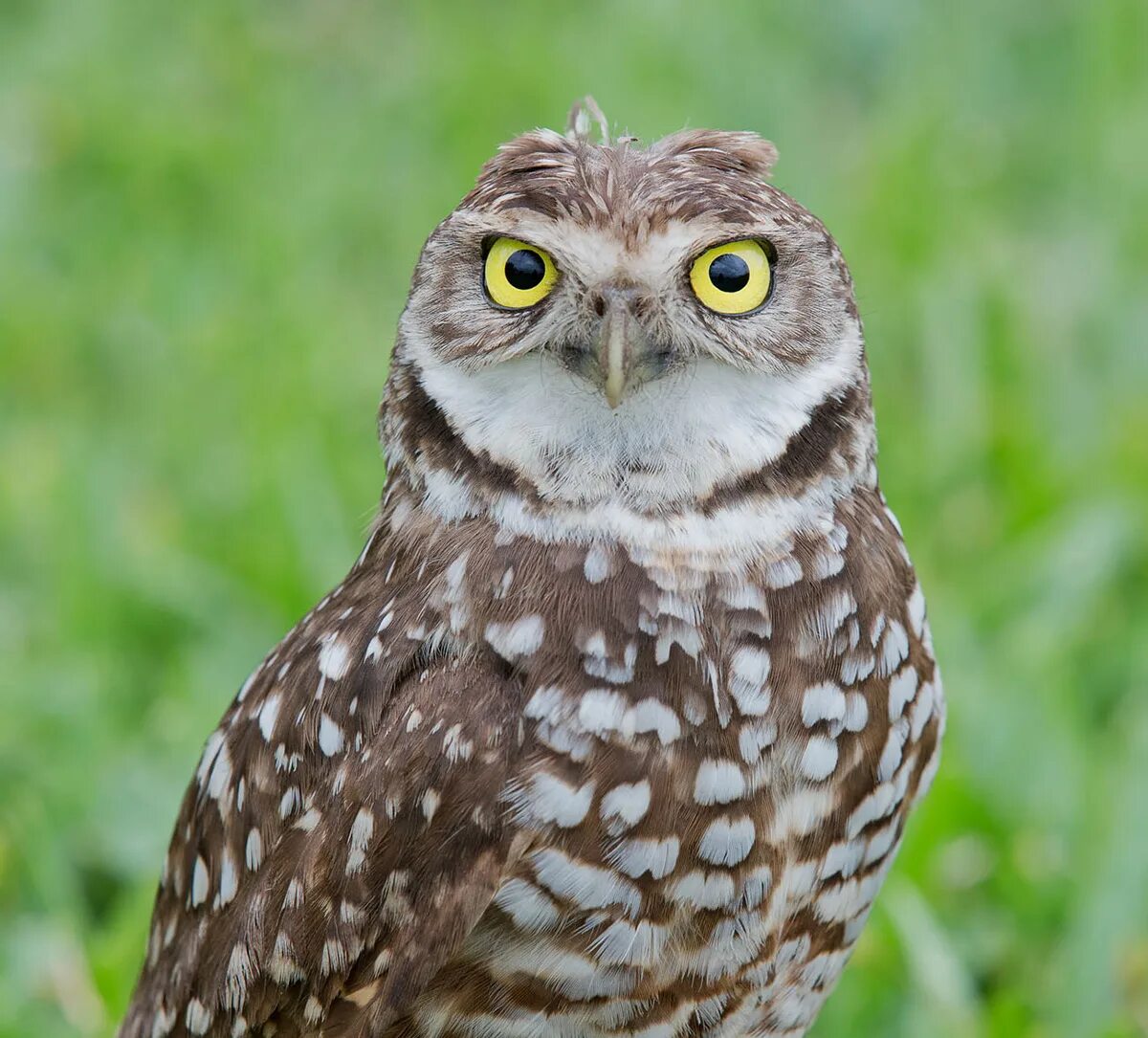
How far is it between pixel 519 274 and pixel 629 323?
7.7 inches

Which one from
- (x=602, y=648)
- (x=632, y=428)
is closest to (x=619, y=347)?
(x=632, y=428)

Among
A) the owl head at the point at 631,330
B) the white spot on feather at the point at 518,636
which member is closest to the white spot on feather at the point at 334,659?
the white spot on feather at the point at 518,636

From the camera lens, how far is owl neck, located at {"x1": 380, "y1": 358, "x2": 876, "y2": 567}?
8.66 ft

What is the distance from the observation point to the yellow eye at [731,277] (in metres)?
2.58

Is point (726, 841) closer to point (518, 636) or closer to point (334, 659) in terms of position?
point (518, 636)

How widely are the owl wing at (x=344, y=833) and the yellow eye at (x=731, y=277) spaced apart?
1.95ft

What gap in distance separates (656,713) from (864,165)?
4.32m

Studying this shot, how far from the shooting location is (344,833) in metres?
2.64

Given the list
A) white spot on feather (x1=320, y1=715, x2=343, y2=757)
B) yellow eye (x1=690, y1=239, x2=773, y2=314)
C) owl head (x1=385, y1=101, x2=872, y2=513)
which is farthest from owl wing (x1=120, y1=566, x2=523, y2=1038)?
yellow eye (x1=690, y1=239, x2=773, y2=314)

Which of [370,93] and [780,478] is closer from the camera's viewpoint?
[780,478]

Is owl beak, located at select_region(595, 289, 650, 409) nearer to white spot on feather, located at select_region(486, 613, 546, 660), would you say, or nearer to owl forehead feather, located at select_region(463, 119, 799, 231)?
owl forehead feather, located at select_region(463, 119, 799, 231)

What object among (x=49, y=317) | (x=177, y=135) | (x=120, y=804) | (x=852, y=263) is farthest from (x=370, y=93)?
(x=120, y=804)

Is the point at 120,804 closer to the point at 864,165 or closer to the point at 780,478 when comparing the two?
the point at 780,478

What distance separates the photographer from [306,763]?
2.78 meters
